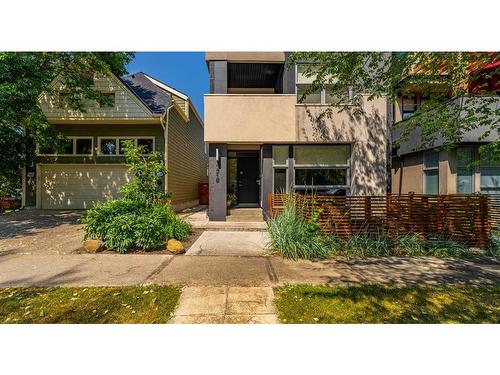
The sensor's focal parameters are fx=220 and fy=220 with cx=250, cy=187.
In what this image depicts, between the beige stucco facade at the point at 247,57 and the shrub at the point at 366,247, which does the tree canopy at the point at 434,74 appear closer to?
the shrub at the point at 366,247

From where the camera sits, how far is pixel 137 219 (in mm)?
5387

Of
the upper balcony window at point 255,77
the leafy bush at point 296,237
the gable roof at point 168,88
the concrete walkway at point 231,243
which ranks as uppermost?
the gable roof at point 168,88

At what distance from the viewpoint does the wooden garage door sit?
11.0 m

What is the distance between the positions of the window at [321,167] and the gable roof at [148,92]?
737 centimetres

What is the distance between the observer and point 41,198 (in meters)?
11.0

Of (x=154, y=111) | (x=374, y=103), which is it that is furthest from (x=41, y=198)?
(x=374, y=103)

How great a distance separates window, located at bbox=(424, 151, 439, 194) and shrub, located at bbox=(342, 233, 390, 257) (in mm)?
5238

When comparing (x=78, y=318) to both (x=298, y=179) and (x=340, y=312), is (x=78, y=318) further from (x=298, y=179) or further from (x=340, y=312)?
(x=298, y=179)

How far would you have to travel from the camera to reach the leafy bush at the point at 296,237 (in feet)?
16.1

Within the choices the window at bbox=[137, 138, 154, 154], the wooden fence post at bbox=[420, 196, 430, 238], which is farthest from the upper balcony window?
the wooden fence post at bbox=[420, 196, 430, 238]

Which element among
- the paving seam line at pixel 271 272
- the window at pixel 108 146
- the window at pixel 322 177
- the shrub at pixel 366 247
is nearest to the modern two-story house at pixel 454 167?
the window at pixel 322 177

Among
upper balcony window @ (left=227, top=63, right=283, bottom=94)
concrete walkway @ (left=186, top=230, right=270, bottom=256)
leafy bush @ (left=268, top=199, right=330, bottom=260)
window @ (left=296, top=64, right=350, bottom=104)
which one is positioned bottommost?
concrete walkway @ (left=186, top=230, right=270, bottom=256)

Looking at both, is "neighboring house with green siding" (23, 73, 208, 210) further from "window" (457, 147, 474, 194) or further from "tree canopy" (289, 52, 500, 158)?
"window" (457, 147, 474, 194)
